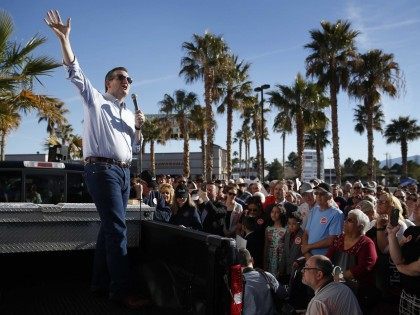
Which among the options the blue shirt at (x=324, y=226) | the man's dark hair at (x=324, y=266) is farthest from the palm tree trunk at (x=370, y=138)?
the man's dark hair at (x=324, y=266)

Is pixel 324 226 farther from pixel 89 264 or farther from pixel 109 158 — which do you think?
pixel 109 158

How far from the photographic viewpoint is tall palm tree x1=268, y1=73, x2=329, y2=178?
27562 mm

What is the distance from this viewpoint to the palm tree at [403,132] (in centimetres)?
4494

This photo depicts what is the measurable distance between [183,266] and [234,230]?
222 inches

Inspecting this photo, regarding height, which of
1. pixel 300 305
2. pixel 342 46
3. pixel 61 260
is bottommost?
pixel 300 305

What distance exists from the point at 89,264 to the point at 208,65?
25329 mm

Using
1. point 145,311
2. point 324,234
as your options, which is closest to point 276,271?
point 324,234

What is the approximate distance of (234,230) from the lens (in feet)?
25.9

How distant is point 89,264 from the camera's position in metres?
3.46

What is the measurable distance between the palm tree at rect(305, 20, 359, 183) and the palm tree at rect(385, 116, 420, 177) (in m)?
23.0

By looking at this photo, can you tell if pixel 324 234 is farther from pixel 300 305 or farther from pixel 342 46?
pixel 342 46

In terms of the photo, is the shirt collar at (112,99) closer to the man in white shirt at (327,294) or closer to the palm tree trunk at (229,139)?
the man in white shirt at (327,294)

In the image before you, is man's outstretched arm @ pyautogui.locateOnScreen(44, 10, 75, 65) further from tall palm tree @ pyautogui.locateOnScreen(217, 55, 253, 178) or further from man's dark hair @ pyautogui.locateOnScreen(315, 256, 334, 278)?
tall palm tree @ pyautogui.locateOnScreen(217, 55, 253, 178)

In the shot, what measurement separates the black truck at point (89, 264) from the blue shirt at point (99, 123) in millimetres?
423
